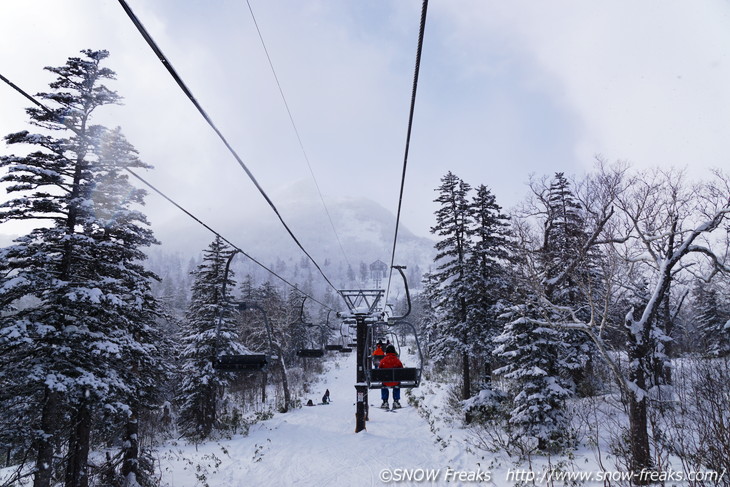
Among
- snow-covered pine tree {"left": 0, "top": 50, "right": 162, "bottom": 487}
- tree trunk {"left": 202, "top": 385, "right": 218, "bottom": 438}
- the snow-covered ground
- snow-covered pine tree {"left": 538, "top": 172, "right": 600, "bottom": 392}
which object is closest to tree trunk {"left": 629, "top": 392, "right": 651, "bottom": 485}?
the snow-covered ground

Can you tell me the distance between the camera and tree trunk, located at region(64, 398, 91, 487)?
40.3 feet

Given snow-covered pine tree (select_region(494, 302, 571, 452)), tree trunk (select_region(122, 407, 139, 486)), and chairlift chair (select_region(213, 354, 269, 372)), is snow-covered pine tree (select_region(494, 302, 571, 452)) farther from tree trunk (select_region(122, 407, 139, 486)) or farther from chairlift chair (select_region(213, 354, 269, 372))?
tree trunk (select_region(122, 407, 139, 486))

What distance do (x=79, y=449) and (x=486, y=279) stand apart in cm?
1920

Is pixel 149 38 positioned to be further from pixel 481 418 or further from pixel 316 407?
pixel 316 407

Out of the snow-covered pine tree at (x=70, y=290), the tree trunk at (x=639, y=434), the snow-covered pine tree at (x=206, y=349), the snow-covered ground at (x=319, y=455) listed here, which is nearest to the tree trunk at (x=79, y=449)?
the snow-covered pine tree at (x=70, y=290)

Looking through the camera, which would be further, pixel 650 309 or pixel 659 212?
pixel 659 212

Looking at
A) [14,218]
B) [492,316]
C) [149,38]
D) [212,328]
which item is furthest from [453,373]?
[149,38]

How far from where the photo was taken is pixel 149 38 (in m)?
3.43

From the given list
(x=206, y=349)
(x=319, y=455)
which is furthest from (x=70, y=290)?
(x=206, y=349)

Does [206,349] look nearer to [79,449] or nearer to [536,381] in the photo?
[79,449]

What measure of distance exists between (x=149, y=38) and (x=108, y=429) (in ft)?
59.9

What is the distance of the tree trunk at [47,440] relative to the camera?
1083 cm

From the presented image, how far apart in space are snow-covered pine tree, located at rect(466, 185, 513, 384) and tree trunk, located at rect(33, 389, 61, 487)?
1795 cm

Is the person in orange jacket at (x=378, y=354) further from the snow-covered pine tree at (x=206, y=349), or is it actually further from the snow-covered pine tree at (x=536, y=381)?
the snow-covered pine tree at (x=206, y=349)
